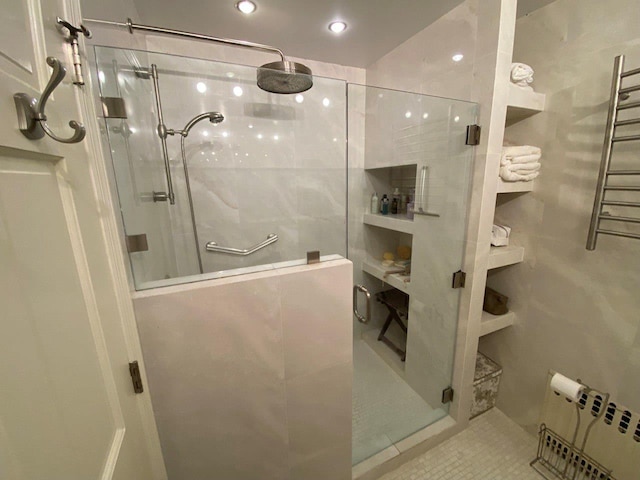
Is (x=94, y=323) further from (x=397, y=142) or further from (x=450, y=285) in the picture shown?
(x=397, y=142)

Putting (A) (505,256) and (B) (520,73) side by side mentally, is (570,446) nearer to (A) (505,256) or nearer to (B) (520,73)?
(A) (505,256)

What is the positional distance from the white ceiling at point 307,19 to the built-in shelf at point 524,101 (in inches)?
17.0

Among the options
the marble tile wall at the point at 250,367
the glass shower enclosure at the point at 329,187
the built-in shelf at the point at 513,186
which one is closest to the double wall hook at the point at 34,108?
the marble tile wall at the point at 250,367

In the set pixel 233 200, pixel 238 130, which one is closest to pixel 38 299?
pixel 233 200

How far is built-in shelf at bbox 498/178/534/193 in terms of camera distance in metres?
1.29

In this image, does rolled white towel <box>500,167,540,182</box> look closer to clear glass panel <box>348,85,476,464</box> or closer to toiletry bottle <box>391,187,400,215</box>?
clear glass panel <box>348,85,476,464</box>

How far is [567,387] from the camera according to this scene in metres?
1.17

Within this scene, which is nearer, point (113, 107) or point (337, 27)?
point (113, 107)

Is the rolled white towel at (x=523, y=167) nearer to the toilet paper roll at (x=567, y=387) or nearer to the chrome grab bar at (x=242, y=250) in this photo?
the toilet paper roll at (x=567, y=387)

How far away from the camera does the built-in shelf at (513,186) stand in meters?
1.29

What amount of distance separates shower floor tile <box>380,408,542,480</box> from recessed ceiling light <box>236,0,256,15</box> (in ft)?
8.14

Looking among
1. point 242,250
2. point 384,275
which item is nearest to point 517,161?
point 384,275

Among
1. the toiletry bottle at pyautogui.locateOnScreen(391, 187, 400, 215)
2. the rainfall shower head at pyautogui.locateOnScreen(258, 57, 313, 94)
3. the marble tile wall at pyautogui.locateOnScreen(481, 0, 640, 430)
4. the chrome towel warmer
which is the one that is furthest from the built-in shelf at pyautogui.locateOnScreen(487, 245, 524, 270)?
the rainfall shower head at pyautogui.locateOnScreen(258, 57, 313, 94)

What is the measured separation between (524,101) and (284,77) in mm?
1215
